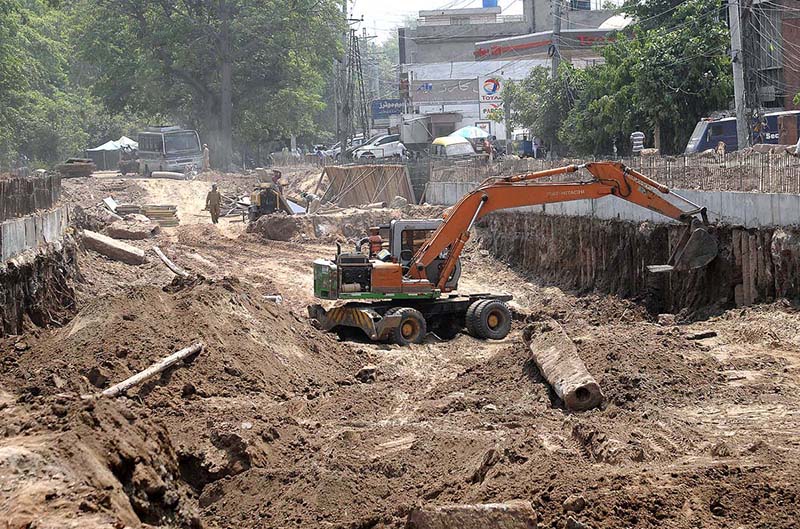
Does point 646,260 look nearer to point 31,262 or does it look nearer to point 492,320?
point 492,320

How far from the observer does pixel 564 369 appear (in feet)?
42.9

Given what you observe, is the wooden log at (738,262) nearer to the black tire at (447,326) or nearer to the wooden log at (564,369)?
the wooden log at (564,369)

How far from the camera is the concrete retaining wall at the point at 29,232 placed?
15.9 metres

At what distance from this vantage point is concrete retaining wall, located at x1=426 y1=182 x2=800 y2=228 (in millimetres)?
16859

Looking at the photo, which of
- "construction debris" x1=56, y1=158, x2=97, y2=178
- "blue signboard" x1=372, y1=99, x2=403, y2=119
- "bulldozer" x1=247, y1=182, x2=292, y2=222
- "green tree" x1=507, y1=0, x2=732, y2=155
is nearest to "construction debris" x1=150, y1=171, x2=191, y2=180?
"construction debris" x1=56, y1=158, x2=97, y2=178

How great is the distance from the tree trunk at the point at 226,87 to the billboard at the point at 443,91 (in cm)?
1492

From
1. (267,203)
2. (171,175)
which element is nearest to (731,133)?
(267,203)

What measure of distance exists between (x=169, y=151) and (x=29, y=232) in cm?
3913

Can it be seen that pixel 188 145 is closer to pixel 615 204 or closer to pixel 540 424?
pixel 615 204

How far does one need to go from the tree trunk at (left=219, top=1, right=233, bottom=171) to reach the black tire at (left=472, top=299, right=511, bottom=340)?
47187mm

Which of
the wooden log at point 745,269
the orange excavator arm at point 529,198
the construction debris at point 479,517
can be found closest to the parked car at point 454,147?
the orange excavator arm at point 529,198

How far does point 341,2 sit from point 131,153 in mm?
16120

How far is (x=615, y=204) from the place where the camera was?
2284 cm

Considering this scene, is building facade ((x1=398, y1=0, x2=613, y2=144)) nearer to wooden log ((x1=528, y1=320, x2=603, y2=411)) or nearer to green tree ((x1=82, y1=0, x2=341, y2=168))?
green tree ((x1=82, y1=0, x2=341, y2=168))
